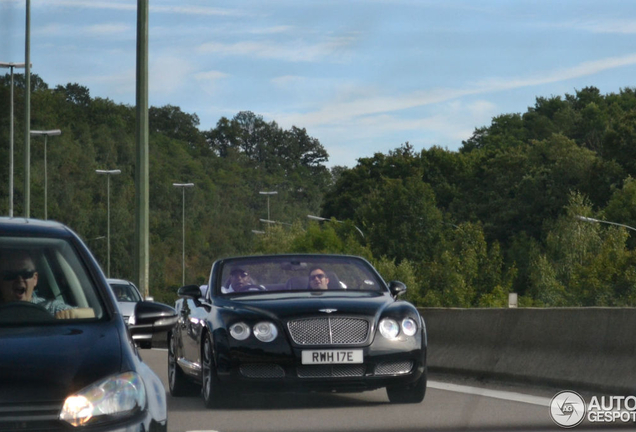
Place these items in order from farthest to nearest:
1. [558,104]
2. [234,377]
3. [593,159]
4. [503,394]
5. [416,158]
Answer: [558,104], [416,158], [593,159], [503,394], [234,377]

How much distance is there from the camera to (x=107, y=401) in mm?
5047

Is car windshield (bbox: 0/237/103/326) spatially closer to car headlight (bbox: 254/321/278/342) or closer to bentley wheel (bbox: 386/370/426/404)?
car headlight (bbox: 254/321/278/342)

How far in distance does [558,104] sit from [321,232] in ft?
115

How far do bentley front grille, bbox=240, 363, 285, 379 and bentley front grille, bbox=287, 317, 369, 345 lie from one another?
0.27 metres

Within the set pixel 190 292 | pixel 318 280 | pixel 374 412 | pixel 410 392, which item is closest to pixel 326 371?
pixel 374 412

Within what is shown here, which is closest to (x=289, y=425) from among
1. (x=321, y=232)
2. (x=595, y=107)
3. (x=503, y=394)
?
(x=503, y=394)

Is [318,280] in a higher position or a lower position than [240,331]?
higher

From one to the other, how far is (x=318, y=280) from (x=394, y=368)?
1418 mm

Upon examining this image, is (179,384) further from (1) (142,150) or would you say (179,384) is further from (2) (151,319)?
(1) (142,150)

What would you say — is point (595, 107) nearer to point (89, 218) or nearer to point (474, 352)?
point (89, 218)

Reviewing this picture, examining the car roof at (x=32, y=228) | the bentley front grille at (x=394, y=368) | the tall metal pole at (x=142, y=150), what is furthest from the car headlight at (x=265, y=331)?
the tall metal pole at (x=142, y=150)

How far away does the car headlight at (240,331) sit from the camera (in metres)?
10.8

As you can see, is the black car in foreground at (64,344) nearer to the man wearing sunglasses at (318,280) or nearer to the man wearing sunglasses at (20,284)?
the man wearing sunglasses at (20,284)

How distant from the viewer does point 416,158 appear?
105 meters
